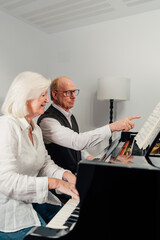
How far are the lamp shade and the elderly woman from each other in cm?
168

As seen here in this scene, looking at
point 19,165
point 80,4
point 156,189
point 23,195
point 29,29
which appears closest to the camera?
point 156,189

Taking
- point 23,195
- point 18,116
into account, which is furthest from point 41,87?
point 23,195

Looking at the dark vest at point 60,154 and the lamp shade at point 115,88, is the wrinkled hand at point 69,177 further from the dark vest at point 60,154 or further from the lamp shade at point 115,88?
the lamp shade at point 115,88

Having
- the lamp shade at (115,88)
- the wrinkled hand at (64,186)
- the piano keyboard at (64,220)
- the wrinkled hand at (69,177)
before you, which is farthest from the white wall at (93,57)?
the piano keyboard at (64,220)

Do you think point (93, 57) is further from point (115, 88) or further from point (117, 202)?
point (117, 202)

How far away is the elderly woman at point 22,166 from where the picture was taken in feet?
3.53

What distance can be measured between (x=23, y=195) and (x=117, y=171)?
0.54 meters

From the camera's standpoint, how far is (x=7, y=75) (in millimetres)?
3389

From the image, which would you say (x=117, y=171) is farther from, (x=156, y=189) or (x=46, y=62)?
(x=46, y=62)

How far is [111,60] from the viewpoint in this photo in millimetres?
3555

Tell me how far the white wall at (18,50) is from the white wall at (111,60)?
239 mm

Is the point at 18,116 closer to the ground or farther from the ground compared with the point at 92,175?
farther from the ground

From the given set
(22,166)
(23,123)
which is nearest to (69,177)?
(22,166)

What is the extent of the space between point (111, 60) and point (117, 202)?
306 cm
